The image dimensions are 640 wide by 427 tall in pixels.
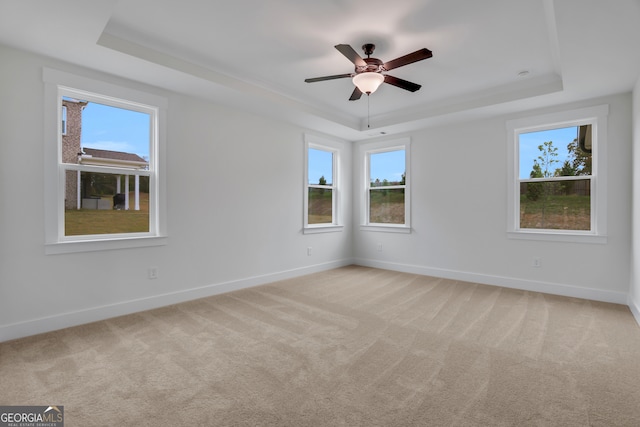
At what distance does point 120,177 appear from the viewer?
3471mm

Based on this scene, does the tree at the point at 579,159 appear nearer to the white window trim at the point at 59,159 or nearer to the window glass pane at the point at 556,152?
the window glass pane at the point at 556,152

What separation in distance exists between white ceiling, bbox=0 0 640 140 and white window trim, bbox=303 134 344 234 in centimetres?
127

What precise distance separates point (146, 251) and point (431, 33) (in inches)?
144

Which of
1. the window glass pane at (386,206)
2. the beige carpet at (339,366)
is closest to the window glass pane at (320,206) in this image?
the window glass pane at (386,206)

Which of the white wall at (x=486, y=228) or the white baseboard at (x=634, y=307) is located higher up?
the white wall at (x=486, y=228)

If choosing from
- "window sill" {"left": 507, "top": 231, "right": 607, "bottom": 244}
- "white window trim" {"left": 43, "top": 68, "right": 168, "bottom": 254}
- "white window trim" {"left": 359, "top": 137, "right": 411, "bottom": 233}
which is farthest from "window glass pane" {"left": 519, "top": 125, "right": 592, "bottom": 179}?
"white window trim" {"left": 43, "top": 68, "right": 168, "bottom": 254}

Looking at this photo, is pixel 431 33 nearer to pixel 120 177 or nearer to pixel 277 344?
pixel 277 344

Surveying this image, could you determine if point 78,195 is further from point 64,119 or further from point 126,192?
point 64,119

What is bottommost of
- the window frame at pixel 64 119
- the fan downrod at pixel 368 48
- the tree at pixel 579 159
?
the tree at pixel 579 159

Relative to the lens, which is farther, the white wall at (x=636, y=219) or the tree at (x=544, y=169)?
Answer: the tree at (x=544, y=169)

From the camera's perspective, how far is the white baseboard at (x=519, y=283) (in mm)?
3893

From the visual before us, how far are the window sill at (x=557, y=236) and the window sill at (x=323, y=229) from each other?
2.79m

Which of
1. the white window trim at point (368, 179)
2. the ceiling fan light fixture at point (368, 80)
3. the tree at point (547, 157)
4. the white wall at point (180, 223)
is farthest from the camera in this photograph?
the white window trim at point (368, 179)

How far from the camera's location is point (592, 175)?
403 cm
